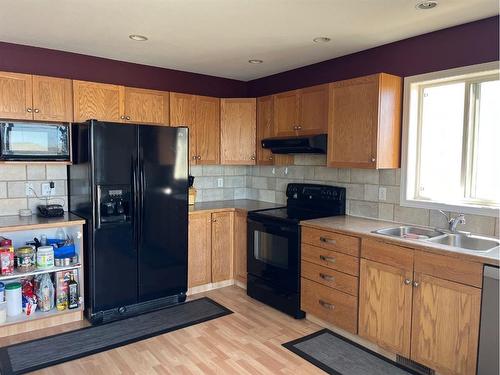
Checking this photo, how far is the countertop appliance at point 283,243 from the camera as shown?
3268mm

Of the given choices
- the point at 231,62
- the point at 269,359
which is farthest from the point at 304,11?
the point at 269,359

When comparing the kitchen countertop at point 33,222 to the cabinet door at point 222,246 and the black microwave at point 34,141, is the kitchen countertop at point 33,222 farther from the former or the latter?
the cabinet door at point 222,246

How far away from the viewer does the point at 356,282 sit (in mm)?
2779

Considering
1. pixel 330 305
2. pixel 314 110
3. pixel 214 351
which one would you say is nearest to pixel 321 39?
pixel 314 110

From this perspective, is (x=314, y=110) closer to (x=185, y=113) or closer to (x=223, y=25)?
(x=223, y=25)

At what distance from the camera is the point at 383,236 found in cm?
258

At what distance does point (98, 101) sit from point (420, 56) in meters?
2.80

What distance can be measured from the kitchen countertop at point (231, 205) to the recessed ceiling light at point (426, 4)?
231 centimetres

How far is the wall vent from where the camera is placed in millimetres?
2429

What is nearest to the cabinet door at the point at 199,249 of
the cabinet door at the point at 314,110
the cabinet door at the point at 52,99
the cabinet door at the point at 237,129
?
the cabinet door at the point at 237,129

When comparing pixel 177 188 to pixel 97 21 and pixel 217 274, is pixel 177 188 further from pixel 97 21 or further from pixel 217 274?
pixel 97 21

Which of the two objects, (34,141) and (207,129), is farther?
(207,129)

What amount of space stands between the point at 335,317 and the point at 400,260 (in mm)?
797

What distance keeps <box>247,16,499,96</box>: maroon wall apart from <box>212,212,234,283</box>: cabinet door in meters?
1.67
